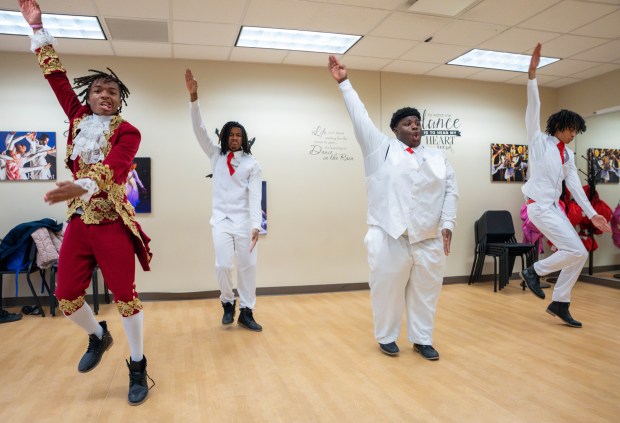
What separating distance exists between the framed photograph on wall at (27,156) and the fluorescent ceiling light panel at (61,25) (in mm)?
1109

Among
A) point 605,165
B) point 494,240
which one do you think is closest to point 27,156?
point 494,240

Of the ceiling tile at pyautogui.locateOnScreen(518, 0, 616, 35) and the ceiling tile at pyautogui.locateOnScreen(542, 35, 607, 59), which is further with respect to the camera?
the ceiling tile at pyautogui.locateOnScreen(542, 35, 607, 59)

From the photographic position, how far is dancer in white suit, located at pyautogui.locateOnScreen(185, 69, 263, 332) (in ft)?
12.3

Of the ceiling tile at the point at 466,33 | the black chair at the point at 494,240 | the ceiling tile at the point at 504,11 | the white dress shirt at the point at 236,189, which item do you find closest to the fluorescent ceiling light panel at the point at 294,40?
the ceiling tile at the point at 466,33

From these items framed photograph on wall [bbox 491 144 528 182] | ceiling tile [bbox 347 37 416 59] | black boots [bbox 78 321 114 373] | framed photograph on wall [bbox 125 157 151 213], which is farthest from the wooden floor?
ceiling tile [bbox 347 37 416 59]

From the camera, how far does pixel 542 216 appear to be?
13.2 ft

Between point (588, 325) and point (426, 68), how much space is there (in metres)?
3.62

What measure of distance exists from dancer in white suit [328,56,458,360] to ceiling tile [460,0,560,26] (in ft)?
5.79

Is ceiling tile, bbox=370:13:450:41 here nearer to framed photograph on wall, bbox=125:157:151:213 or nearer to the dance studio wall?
the dance studio wall

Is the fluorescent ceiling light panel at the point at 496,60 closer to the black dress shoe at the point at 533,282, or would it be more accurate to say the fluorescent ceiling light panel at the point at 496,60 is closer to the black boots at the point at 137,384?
the black dress shoe at the point at 533,282

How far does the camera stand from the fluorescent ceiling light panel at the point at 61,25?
168 inches

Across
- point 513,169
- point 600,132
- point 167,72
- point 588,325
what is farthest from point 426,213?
point 600,132

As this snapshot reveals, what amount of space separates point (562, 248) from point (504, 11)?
2.24 metres

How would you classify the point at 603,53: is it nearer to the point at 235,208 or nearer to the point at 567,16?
the point at 567,16
